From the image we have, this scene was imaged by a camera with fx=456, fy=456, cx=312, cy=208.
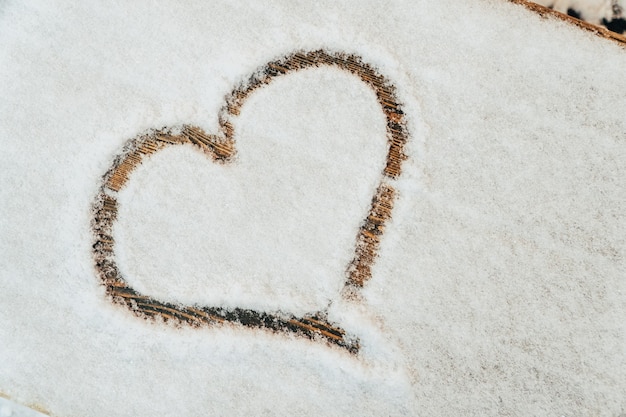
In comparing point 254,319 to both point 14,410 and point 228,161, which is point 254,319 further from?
point 14,410

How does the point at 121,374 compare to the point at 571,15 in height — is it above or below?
below

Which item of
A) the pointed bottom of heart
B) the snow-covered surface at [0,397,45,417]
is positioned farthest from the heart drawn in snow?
the snow-covered surface at [0,397,45,417]

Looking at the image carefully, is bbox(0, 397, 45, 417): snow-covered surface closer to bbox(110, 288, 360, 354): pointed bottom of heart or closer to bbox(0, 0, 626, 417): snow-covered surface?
bbox(0, 0, 626, 417): snow-covered surface

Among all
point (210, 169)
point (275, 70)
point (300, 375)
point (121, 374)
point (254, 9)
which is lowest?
point (121, 374)

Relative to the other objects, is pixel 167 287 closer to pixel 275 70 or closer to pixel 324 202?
pixel 324 202

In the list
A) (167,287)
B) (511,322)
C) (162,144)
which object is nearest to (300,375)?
(167,287)

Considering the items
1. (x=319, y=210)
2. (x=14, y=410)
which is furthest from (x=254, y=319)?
(x=14, y=410)

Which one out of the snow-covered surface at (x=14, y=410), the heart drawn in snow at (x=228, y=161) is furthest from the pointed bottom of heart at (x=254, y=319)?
the snow-covered surface at (x=14, y=410)

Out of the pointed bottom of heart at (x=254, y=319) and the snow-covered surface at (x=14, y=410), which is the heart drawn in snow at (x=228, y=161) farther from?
the snow-covered surface at (x=14, y=410)
